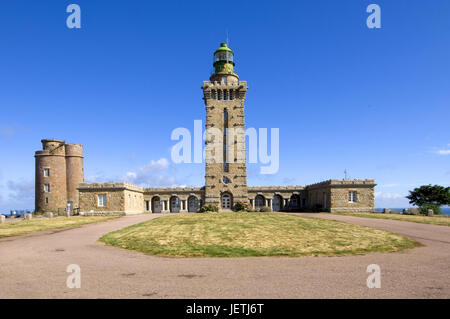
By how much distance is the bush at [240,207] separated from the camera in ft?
117

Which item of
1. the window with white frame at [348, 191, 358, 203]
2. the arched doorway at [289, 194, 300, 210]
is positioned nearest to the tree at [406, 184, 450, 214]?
the window with white frame at [348, 191, 358, 203]

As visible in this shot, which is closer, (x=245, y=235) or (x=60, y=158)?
(x=245, y=235)

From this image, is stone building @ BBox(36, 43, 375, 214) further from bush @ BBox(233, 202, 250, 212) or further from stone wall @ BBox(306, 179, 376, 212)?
bush @ BBox(233, 202, 250, 212)

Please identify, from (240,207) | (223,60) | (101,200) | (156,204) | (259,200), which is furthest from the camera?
(156,204)

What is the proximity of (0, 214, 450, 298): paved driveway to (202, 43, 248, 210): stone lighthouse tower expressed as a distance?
26.5 meters

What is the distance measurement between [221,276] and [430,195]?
1916 inches

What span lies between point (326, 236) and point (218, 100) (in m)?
28.1

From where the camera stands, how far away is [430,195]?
142 feet

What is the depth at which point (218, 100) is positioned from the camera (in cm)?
3822

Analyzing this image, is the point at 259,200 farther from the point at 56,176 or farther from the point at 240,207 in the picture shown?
the point at 56,176

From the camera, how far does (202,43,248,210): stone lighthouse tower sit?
37.3m

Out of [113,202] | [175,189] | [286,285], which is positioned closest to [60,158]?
[113,202]

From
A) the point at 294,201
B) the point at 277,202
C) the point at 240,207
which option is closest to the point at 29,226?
the point at 240,207
